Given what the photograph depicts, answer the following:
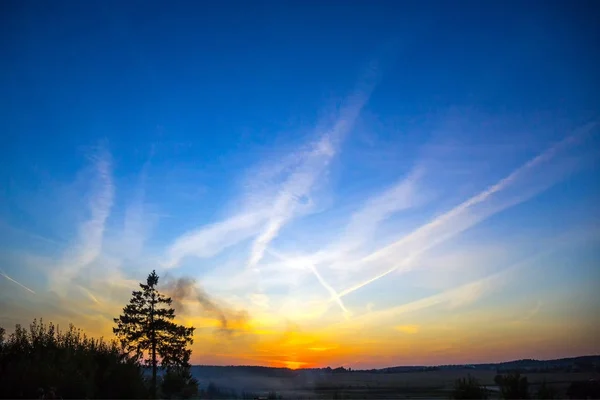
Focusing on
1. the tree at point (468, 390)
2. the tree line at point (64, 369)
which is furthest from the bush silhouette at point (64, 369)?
the tree at point (468, 390)

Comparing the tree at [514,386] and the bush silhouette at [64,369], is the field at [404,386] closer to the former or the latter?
the tree at [514,386]

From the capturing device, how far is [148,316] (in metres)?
38.3

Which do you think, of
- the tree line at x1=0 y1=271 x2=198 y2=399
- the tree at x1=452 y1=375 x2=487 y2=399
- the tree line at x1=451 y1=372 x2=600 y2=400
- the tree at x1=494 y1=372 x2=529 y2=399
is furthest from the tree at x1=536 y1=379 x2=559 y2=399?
the tree line at x1=0 y1=271 x2=198 y2=399

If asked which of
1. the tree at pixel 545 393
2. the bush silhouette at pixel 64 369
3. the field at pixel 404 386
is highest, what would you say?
the bush silhouette at pixel 64 369

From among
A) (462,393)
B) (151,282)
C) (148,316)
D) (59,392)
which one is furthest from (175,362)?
(462,393)

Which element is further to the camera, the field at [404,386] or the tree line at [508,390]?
the field at [404,386]

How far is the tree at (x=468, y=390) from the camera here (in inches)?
545

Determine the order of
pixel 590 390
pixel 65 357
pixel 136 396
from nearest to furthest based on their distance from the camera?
pixel 65 357, pixel 136 396, pixel 590 390

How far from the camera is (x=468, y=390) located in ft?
46.1

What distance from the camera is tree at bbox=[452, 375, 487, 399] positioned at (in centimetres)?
1384

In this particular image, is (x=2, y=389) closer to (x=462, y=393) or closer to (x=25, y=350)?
(x=25, y=350)

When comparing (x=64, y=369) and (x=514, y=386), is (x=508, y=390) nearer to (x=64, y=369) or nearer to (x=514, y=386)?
(x=514, y=386)

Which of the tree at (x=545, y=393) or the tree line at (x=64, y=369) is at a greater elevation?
the tree line at (x=64, y=369)

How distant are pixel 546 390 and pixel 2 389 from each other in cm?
1695
